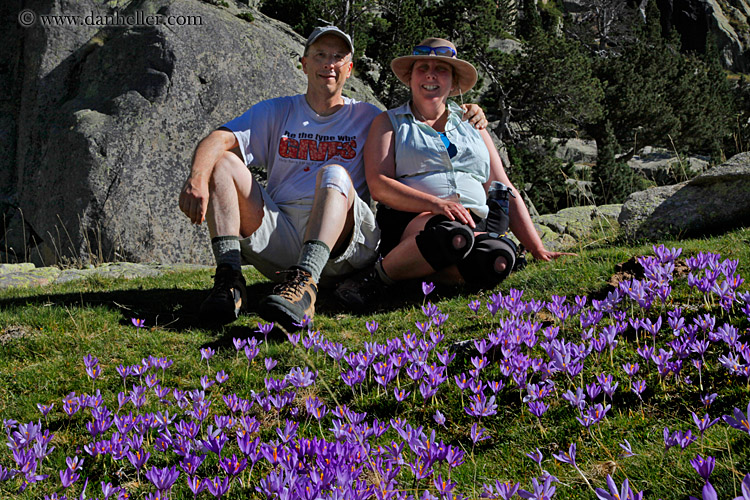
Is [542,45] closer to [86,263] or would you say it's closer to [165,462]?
[86,263]

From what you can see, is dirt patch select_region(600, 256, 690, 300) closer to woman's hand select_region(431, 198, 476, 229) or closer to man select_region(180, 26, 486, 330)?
woman's hand select_region(431, 198, 476, 229)

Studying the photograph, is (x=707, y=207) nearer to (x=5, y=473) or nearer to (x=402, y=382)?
(x=402, y=382)

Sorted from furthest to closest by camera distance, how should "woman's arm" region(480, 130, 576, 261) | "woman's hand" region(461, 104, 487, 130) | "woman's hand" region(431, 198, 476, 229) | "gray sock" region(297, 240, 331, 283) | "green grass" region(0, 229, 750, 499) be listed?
1. "woman's arm" region(480, 130, 576, 261)
2. "woman's hand" region(461, 104, 487, 130)
3. "woman's hand" region(431, 198, 476, 229)
4. "gray sock" region(297, 240, 331, 283)
5. "green grass" region(0, 229, 750, 499)

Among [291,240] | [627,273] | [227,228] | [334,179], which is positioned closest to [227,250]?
[227,228]

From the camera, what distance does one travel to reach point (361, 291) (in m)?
5.27

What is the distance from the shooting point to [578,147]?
4125 cm

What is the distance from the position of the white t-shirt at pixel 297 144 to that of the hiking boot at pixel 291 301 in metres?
1.18

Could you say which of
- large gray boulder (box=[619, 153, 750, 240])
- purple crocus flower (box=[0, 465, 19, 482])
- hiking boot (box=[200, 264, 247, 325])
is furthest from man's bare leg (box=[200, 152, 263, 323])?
large gray boulder (box=[619, 153, 750, 240])

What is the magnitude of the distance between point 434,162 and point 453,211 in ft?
2.19

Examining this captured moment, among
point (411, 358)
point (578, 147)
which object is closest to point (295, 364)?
point (411, 358)

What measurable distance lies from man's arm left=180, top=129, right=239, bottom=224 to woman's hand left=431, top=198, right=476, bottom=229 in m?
1.92

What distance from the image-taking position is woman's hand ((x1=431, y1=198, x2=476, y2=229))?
16.2 ft

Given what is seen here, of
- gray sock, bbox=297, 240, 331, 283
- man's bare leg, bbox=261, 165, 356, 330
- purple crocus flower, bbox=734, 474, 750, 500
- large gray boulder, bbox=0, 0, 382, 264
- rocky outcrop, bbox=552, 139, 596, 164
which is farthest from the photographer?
rocky outcrop, bbox=552, 139, 596, 164
